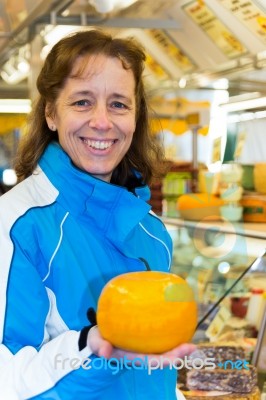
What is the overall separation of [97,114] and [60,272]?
0.31 m

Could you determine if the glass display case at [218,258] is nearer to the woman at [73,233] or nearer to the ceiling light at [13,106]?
the woman at [73,233]

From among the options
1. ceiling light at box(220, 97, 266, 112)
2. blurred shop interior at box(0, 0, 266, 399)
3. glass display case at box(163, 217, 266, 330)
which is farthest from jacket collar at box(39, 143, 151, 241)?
ceiling light at box(220, 97, 266, 112)

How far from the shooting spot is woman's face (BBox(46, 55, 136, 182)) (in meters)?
1.25

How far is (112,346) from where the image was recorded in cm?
98

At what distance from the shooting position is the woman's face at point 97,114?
1.25m

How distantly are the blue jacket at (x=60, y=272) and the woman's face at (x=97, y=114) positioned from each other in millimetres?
48

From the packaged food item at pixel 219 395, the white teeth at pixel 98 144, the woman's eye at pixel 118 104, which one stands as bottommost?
the packaged food item at pixel 219 395

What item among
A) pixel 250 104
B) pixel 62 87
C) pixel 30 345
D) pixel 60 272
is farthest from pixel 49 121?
pixel 250 104

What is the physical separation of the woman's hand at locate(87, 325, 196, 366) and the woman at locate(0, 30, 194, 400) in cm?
3

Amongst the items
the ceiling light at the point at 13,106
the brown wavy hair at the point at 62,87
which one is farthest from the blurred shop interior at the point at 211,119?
the ceiling light at the point at 13,106

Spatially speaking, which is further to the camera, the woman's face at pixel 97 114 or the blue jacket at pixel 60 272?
the woman's face at pixel 97 114

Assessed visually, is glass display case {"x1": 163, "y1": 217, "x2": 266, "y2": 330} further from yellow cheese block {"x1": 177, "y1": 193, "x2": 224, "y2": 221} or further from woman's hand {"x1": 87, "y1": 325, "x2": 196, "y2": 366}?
woman's hand {"x1": 87, "y1": 325, "x2": 196, "y2": 366}

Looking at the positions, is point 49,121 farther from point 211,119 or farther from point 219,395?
point 211,119

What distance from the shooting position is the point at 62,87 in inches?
51.8
